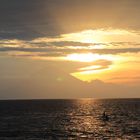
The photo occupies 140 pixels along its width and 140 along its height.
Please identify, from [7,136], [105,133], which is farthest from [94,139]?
[7,136]

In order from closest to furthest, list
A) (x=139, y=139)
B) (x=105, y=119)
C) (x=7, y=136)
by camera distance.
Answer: (x=139, y=139) → (x=7, y=136) → (x=105, y=119)

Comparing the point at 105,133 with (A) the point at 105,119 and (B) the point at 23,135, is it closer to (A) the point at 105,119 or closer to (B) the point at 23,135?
(B) the point at 23,135

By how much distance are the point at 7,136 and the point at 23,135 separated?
3320 millimetres

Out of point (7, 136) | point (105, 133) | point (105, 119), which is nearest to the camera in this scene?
point (7, 136)

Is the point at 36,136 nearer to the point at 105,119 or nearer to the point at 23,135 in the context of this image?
the point at 23,135

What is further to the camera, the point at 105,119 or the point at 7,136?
the point at 105,119

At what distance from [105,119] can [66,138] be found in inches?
1927

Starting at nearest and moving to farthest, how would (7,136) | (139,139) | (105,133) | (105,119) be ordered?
1. (139,139)
2. (7,136)
3. (105,133)
4. (105,119)

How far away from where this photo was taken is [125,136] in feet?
265

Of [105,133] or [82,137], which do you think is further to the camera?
[105,133]

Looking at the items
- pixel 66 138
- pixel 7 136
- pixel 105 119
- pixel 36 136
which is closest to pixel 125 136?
pixel 66 138

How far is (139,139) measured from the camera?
247 ft

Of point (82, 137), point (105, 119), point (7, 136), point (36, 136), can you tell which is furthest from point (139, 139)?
point (105, 119)

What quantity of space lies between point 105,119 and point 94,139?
49.9m
